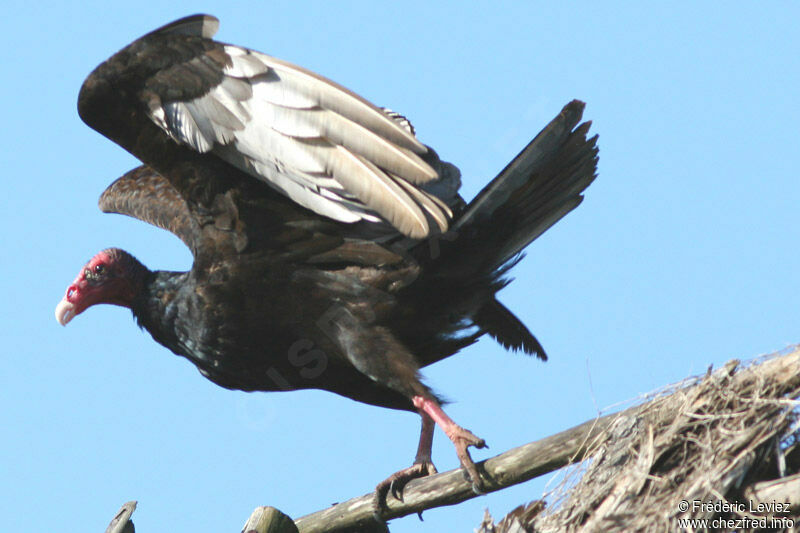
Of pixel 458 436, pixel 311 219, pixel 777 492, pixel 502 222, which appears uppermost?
pixel 311 219

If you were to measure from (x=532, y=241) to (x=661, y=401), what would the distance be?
1017 millimetres

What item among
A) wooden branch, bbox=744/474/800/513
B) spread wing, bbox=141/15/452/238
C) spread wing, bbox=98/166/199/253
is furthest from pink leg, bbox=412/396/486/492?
spread wing, bbox=98/166/199/253

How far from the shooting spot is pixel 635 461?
3.39m

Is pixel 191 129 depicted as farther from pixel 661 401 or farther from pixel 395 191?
pixel 661 401

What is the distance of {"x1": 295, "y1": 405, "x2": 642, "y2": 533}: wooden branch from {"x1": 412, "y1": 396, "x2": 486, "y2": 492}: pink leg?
1.3 inches

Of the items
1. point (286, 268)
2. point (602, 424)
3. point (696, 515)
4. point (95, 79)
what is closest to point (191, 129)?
point (95, 79)

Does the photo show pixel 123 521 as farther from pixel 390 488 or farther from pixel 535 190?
pixel 535 190

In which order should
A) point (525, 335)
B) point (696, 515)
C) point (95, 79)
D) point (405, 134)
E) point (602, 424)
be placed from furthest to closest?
point (525, 335)
point (95, 79)
point (405, 134)
point (602, 424)
point (696, 515)

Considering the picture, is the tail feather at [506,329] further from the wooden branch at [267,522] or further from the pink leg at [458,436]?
the wooden branch at [267,522]

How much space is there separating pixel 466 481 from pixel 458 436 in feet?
1.12

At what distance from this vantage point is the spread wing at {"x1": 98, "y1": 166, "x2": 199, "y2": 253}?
525 cm

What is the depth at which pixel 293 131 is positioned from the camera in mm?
3748

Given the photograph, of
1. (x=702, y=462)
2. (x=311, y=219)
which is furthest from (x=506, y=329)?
(x=702, y=462)

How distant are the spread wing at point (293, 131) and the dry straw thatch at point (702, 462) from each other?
3.14 feet
